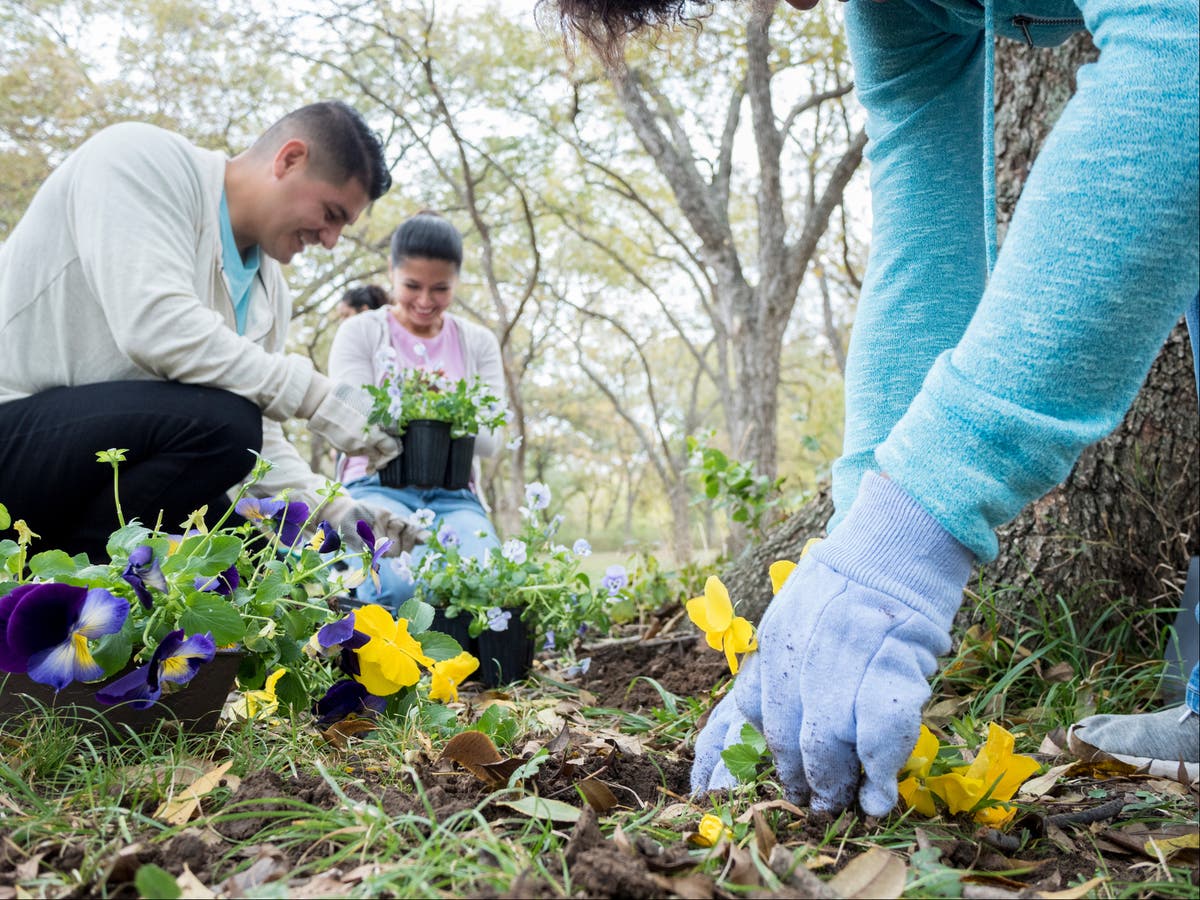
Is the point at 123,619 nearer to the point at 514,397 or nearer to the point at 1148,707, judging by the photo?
the point at 1148,707

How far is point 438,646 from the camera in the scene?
4.96 ft

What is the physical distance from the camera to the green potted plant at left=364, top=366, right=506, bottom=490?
308cm

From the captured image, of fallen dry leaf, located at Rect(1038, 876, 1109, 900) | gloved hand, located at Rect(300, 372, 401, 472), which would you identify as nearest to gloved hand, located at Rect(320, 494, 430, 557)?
gloved hand, located at Rect(300, 372, 401, 472)

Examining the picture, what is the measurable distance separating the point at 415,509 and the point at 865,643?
2.87 meters

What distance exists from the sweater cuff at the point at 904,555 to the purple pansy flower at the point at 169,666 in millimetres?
821

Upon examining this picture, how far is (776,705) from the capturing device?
3.49 ft

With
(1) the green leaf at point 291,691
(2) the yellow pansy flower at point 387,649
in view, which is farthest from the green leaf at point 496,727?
(1) the green leaf at point 291,691

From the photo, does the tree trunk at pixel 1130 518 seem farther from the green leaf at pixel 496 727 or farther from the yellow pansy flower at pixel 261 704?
the yellow pansy flower at pixel 261 704

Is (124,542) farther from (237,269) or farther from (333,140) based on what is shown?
(333,140)

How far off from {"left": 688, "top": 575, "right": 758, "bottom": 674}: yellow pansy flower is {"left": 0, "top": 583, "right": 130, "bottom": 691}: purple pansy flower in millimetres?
740

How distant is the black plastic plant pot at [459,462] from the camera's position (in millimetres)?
3268

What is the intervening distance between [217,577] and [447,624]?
3.87 feet

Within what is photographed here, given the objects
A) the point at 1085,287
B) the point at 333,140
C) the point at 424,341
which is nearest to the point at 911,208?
the point at 1085,287

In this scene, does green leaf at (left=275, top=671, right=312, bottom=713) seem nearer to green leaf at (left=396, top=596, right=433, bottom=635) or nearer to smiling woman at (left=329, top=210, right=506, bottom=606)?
green leaf at (left=396, top=596, right=433, bottom=635)
